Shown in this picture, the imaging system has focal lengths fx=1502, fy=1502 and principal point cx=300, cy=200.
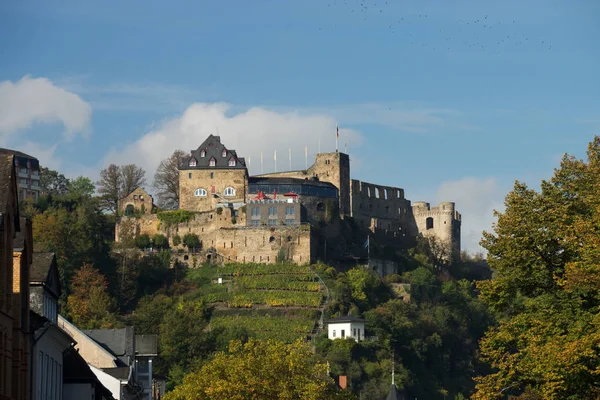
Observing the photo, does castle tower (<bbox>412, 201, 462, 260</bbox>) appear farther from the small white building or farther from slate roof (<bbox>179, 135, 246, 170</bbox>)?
the small white building

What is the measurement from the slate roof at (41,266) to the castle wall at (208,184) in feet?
370

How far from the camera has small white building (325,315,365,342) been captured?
468 ft

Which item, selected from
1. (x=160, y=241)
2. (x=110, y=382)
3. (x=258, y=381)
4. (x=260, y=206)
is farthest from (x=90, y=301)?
(x=110, y=382)

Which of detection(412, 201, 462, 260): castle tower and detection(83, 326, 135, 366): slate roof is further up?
detection(412, 201, 462, 260): castle tower

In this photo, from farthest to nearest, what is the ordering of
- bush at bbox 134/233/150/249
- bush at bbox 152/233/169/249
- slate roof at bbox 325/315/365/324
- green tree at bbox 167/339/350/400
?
1. bush at bbox 152/233/169/249
2. bush at bbox 134/233/150/249
3. slate roof at bbox 325/315/365/324
4. green tree at bbox 167/339/350/400

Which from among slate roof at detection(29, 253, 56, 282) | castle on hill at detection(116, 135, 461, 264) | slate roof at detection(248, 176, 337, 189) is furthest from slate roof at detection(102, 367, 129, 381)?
slate roof at detection(248, 176, 337, 189)

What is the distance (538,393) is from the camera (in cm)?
5309

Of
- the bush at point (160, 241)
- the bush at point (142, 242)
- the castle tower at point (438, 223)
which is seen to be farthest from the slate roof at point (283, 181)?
the castle tower at point (438, 223)

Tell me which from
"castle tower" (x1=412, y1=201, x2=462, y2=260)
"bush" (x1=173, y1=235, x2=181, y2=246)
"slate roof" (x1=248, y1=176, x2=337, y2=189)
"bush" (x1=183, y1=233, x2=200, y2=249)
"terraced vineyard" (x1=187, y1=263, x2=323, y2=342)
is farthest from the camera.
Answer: "castle tower" (x1=412, y1=201, x2=462, y2=260)

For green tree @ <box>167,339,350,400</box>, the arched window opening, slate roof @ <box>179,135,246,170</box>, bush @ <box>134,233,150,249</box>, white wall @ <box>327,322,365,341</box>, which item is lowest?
green tree @ <box>167,339,350,400</box>

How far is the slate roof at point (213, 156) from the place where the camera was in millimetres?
168125

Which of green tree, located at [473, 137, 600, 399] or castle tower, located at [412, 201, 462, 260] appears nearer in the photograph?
green tree, located at [473, 137, 600, 399]

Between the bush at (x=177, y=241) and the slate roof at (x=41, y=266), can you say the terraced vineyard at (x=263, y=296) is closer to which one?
the bush at (x=177, y=241)

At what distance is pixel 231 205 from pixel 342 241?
1285 centimetres
